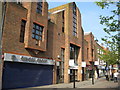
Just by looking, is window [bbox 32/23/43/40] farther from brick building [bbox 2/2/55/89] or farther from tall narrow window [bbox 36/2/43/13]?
A: tall narrow window [bbox 36/2/43/13]

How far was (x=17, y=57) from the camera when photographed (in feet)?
49.0

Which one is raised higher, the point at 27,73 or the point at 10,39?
the point at 10,39

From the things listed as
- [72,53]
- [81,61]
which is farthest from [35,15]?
[81,61]

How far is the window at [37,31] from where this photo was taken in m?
17.3

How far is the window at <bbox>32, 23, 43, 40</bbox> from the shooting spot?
17297 mm

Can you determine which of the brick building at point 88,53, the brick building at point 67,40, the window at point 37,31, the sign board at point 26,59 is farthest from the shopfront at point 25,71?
the brick building at point 88,53

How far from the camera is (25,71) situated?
1597 cm

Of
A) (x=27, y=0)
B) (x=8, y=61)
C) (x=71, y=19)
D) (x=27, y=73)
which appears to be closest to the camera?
(x=8, y=61)

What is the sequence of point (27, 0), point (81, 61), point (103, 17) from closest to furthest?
1. point (103, 17)
2. point (27, 0)
3. point (81, 61)

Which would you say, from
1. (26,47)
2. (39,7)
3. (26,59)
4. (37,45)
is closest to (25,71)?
(26,59)

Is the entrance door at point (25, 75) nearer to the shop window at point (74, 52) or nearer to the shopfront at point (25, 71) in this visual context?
the shopfront at point (25, 71)

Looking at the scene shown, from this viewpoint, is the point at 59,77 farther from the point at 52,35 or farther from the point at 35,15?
the point at 35,15

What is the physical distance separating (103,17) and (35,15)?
27.9ft

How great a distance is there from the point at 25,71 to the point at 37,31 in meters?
4.80
